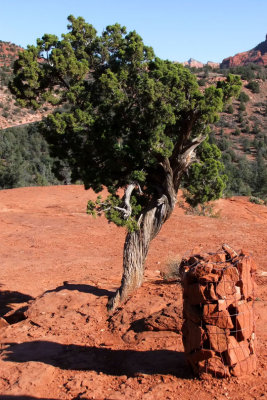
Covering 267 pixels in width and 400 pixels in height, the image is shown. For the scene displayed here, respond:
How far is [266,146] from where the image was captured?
4009cm

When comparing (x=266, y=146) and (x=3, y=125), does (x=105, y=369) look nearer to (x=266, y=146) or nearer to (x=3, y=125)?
(x=266, y=146)

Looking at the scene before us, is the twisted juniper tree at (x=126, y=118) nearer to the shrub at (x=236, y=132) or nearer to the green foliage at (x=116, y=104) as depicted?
the green foliage at (x=116, y=104)

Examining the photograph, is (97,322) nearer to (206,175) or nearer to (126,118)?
(206,175)

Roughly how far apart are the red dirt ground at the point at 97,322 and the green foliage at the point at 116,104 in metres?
2.05

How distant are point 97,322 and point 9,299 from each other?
380cm

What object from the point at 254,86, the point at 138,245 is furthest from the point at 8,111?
the point at 138,245

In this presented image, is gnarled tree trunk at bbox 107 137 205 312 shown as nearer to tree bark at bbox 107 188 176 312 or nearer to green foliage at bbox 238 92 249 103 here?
tree bark at bbox 107 188 176 312

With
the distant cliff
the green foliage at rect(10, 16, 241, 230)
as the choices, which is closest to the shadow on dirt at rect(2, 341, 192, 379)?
the green foliage at rect(10, 16, 241, 230)

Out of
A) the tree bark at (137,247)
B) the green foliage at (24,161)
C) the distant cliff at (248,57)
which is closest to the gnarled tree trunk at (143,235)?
the tree bark at (137,247)

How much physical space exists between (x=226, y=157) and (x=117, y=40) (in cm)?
2830

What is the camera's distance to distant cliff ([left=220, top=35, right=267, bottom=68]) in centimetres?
9550

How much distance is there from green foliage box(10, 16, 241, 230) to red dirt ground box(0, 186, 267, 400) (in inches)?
80.6

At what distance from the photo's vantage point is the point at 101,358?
6.88 meters

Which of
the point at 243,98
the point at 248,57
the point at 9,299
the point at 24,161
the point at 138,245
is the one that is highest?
the point at 248,57
